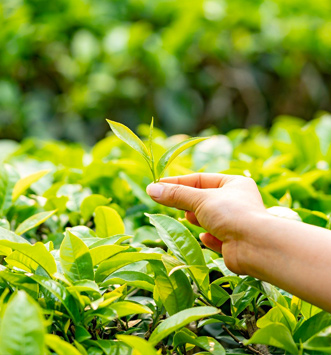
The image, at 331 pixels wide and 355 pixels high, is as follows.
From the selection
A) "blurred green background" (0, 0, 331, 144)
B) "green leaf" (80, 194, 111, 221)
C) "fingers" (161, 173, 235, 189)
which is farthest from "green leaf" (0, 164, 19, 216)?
"blurred green background" (0, 0, 331, 144)

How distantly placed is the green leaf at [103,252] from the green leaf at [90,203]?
17.7 inches

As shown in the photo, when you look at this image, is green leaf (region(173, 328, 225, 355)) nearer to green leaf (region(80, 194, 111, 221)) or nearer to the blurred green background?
green leaf (region(80, 194, 111, 221))

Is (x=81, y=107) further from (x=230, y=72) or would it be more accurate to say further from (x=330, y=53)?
(x=330, y=53)

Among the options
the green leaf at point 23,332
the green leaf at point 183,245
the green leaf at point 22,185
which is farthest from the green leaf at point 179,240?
the green leaf at point 22,185

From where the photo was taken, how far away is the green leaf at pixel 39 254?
3.59 feet

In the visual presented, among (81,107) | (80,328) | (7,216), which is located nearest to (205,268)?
(80,328)

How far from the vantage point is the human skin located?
0.98 m

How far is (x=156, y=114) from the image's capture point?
4434 mm

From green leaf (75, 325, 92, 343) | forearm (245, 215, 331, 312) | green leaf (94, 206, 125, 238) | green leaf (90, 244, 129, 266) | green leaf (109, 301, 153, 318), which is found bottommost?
green leaf (75, 325, 92, 343)

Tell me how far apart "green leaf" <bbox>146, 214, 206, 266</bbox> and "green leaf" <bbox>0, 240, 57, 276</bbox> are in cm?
28

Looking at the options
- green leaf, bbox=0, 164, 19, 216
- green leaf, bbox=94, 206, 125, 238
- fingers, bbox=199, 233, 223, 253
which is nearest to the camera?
fingers, bbox=199, 233, 223, 253

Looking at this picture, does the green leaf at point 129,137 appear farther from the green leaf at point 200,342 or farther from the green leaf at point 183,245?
the green leaf at point 200,342

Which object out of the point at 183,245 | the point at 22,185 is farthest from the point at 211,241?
the point at 22,185

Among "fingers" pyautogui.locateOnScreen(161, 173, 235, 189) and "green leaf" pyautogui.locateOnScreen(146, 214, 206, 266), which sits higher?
"fingers" pyautogui.locateOnScreen(161, 173, 235, 189)
